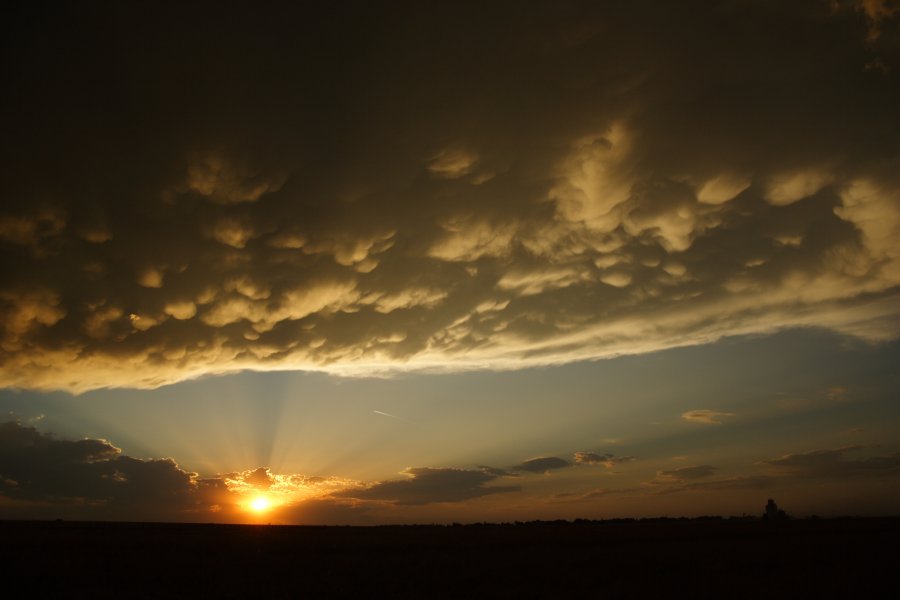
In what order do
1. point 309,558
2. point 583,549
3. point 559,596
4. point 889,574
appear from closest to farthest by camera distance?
point 559,596, point 889,574, point 309,558, point 583,549

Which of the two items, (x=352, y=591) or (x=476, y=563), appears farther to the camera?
(x=476, y=563)

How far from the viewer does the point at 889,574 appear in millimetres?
23766

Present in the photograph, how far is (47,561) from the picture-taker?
2933cm

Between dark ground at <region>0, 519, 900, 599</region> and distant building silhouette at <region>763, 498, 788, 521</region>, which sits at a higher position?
dark ground at <region>0, 519, 900, 599</region>

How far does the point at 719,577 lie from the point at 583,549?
596 inches

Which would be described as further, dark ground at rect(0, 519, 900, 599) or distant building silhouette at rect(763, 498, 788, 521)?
distant building silhouette at rect(763, 498, 788, 521)

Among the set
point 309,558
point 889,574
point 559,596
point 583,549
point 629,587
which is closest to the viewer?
point 559,596

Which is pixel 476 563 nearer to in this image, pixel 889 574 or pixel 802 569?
pixel 802 569

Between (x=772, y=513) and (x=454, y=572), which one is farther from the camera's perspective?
(x=772, y=513)

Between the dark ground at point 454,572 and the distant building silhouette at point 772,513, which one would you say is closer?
the dark ground at point 454,572

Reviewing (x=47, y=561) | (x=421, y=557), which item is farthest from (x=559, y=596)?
(x=47, y=561)

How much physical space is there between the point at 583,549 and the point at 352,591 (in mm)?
22571

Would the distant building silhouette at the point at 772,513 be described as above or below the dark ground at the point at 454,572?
below

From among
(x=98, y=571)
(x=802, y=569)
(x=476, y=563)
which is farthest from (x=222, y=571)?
(x=802, y=569)
